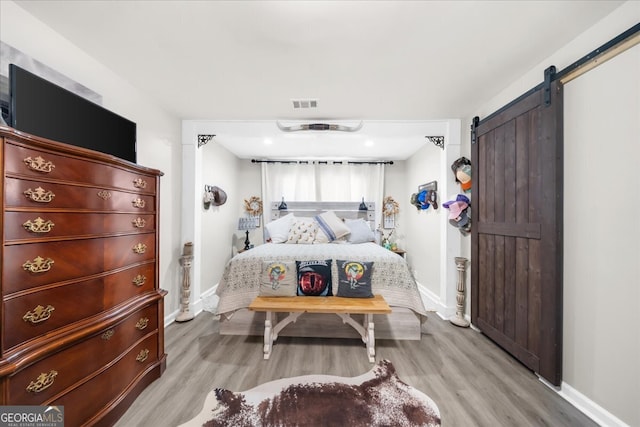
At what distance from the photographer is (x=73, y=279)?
4.00 feet

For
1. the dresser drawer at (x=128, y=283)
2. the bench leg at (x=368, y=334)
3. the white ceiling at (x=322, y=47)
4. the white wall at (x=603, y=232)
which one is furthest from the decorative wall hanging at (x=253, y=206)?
the white wall at (x=603, y=232)

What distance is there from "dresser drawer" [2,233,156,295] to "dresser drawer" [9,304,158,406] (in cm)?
36

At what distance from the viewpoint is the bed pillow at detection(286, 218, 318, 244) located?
373 centimetres

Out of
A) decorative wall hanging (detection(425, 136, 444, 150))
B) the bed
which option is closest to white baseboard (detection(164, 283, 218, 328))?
the bed

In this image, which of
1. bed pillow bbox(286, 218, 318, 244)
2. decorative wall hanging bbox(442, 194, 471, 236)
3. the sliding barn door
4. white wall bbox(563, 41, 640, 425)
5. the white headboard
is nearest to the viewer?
white wall bbox(563, 41, 640, 425)

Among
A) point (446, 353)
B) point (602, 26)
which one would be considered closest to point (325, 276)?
point (446, 353)

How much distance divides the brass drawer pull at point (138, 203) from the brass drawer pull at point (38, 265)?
1.83 feet

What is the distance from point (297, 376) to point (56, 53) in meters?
2.92

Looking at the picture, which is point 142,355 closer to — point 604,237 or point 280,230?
point 280,230

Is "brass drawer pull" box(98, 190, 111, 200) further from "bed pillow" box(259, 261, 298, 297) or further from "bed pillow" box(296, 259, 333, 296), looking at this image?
"bed pillow" box(296, 259, 333, 296)

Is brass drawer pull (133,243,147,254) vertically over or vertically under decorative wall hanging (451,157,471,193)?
under

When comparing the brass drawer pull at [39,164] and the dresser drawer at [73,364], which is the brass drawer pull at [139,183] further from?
the dresser drawer at [73,364]

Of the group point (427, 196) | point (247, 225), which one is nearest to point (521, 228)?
point (427, 196)

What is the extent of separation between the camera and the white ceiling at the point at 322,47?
1.43 meters
